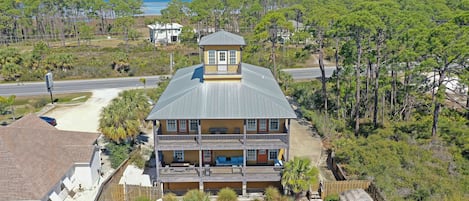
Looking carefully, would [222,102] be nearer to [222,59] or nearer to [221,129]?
[221,129]

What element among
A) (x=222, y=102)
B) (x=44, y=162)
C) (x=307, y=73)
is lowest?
(x=44, y=162)

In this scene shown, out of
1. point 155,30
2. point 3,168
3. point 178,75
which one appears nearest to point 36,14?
point 155,30

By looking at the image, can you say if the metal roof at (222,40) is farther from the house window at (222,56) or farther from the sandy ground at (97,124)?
the sandy ground at (97,124)

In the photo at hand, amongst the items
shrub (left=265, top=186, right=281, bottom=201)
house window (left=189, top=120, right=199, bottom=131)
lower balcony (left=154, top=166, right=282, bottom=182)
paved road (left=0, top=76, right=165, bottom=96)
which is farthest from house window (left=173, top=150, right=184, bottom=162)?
Answer: paved road (left=0, top=76, right=165, bottom=96)

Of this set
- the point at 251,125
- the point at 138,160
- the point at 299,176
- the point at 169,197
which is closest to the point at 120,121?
the point at 138,160

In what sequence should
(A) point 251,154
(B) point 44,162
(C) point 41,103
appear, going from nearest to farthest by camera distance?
(B) point 44,162, (A) point 251,154, (C) point 41,103

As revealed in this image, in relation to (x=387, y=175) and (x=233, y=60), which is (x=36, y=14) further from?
(x=387, y=175)

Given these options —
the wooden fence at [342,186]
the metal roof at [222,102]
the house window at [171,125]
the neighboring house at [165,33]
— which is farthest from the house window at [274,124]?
the neighboring house at [165,33]
